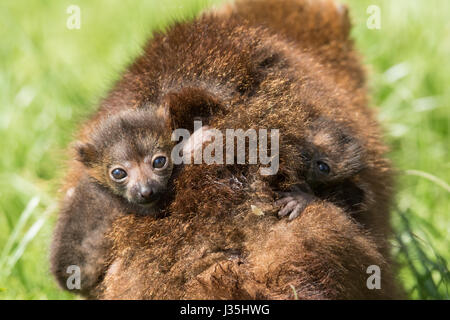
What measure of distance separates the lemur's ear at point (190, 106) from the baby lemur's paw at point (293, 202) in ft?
1.79

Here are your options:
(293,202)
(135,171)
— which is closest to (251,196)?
(293,202)

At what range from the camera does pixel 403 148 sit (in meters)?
6.33

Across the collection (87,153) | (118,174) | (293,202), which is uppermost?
(87,153)

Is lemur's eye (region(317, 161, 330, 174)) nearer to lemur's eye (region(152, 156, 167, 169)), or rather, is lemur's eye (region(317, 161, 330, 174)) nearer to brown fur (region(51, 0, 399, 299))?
brown fur (region(51, 0, 399, 299))

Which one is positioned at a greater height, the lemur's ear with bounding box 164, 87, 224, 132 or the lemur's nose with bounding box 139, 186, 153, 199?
the lemur's ear with bounding box 164, 87, 224, 132

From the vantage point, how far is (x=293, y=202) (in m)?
3.23

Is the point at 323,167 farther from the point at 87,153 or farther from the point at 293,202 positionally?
the point at 87,153

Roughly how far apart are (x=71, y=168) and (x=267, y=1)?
2.09 m

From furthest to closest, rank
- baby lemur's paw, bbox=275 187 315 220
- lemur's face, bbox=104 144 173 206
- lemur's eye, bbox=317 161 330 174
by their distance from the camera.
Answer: lemur's eye, bbox=317 161 330 174, lemur's face, bbox=104 144 173 206, baby lemur's paw, bbox=275 187 315 220

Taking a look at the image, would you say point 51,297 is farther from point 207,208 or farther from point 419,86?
point 419,86

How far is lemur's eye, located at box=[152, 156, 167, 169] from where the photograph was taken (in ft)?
11.4

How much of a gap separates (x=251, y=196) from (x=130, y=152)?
0.72 meters

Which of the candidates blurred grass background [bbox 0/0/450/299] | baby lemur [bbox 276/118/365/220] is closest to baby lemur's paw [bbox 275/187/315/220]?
baby lemur [bbox 276/118/365/220]
